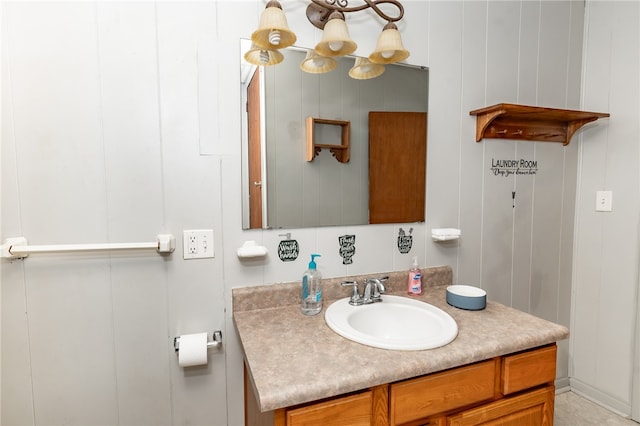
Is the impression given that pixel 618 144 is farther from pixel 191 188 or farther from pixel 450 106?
pixel 191 188

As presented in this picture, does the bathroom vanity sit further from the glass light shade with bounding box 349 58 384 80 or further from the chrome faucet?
the glass light shade with bounding box 349 58 384 80

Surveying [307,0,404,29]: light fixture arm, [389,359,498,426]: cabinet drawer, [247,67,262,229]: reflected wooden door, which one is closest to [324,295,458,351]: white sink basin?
[389,359,498,426]: cabinet drawer

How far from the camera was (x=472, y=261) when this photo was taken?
5.54ft

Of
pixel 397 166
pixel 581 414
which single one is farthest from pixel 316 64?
pixel 581 414

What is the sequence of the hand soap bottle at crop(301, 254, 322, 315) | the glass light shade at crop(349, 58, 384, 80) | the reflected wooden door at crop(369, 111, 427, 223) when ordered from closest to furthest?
the hand soap bottle at crop(301, 254, 322, 315)
the glass light shade at crop(349, 58, 384, 80)
the reflected wooden door at crop(369, 111, 427, 223)

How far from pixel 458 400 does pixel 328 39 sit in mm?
1242

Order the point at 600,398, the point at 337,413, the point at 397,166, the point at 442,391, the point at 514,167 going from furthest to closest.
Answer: the point at 600,398
the point at 514,167
the point at 397,166
the point at 442,391
the point at 337,413

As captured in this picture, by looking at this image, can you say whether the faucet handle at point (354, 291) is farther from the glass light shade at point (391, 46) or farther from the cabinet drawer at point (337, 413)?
the glass light shade at point (391, 46)

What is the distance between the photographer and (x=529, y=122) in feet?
5.75

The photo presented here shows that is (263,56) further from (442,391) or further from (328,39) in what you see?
A: (442,391)

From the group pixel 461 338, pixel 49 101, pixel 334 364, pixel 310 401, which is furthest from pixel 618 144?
pixel 49 101

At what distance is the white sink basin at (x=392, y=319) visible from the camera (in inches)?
45.1

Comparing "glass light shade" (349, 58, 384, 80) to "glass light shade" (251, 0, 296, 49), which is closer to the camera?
"glass light shade" (251, 0, 296, 49)

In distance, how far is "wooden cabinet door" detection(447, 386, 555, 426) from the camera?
3.30ft
